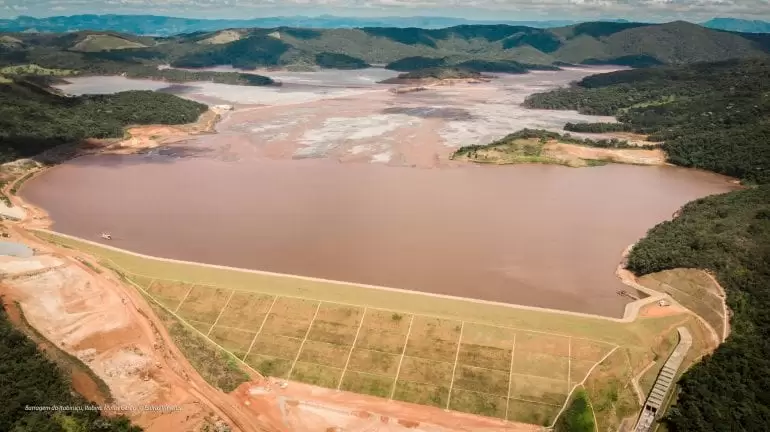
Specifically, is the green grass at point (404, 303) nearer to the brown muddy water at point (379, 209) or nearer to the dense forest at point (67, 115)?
the brown muddy water at point (379, 209)

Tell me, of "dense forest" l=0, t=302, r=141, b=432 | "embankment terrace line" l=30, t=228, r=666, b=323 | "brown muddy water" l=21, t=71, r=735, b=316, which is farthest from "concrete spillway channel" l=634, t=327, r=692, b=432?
"dense forest" l=0, t=302, r=141, b=432

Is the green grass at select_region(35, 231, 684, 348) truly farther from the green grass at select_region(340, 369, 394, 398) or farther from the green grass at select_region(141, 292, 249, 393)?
the green grass at select_region(141, 292, 249, 393)

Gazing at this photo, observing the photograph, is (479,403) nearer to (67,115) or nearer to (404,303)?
(404,303)

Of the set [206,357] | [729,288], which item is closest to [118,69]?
[206,357]

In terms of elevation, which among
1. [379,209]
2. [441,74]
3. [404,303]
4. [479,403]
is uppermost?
[404,303]

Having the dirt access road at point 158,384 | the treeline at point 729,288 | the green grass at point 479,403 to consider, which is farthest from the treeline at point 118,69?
the green grass at point 479,403

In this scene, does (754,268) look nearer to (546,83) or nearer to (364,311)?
(364,311)
